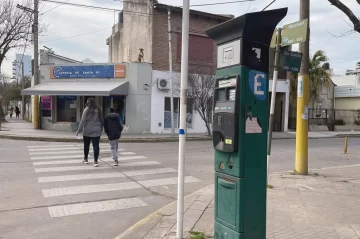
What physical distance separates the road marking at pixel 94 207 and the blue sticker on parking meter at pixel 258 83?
331cm

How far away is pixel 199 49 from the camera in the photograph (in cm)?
2114

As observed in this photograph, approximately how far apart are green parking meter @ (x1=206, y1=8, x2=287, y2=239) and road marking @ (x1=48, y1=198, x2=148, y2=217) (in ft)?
8.53

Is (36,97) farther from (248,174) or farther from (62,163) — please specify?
(248,174)

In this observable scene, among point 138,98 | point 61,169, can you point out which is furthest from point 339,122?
point 61,169

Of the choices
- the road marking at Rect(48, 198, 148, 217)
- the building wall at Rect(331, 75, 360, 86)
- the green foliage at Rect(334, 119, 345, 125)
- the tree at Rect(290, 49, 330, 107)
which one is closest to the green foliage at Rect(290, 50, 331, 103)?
the tree at Rect(290, 49, 330, 107)

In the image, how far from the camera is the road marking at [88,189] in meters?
6.29

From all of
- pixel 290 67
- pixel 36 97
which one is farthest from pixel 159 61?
pixel 290 67

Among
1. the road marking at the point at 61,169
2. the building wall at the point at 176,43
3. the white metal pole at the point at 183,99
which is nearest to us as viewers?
the white metal pole at the point at 183,99

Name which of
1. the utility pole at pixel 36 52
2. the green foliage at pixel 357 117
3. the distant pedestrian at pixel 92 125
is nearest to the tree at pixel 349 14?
the distant pedestrian at pixel 92 125

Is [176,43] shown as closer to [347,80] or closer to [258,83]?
[258,83]

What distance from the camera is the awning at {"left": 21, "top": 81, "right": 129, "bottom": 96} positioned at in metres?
18.1

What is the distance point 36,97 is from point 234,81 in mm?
20601

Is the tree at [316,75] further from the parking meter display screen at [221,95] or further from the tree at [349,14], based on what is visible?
the parking meter display screen at [221,95]

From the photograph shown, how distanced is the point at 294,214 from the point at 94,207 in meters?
3.22
